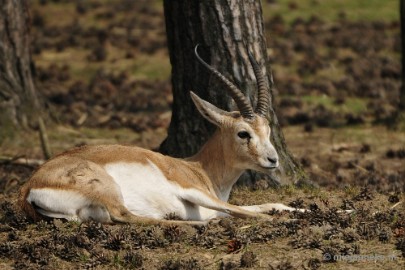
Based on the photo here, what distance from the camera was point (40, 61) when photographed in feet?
81.6

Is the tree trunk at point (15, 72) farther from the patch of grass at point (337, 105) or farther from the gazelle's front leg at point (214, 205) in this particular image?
the patch of grass at point (337, 105)

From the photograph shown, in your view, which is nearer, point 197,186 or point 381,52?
point 197,186

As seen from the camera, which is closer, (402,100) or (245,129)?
(245,129)

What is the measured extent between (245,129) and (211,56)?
65.2 inches

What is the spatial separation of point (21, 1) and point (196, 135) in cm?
499

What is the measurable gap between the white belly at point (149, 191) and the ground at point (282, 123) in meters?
0.49

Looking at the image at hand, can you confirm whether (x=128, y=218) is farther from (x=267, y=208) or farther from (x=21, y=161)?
(x=21, y=161)

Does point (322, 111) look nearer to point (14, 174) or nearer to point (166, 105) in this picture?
point (166, 105)

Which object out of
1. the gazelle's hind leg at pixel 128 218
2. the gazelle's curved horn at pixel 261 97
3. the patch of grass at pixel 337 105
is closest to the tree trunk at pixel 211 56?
the gazelle's curved horn at pixel 261 97

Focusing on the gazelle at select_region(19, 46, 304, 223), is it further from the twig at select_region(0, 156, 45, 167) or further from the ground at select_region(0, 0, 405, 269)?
the twig at select_region(0, 156, 45, 167)

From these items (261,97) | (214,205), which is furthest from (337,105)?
(214,205)

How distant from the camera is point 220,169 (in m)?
10.2

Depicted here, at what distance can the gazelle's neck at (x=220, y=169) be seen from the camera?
10125 mm

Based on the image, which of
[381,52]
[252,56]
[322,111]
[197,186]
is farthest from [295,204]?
[381,52]
